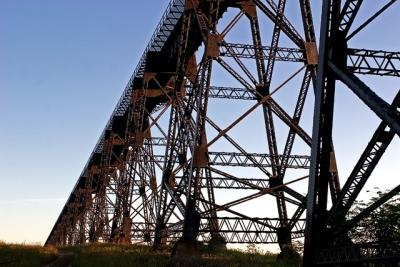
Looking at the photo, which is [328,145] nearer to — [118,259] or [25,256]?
[118,259]

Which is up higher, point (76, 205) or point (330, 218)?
point (76, 205)

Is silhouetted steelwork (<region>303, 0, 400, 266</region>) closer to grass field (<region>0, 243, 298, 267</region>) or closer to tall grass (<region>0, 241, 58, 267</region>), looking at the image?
grass field (<region>0, 243, 298, 267</region>)

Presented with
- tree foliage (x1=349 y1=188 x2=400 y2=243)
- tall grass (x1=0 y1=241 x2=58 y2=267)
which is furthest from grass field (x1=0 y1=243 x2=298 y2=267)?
tree foliage (x1=349 y1=188 x2=400 y2=243)

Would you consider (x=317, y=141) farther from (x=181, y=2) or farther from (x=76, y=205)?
(x=76, y=205)

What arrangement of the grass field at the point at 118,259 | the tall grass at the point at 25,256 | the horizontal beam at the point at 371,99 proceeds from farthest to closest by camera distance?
the tall grass at the point at 25,256 → the grass field at the point at 118,259 → the horizontal beam at the point at 371,99

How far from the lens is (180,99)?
19391 mm

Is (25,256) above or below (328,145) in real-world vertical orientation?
below

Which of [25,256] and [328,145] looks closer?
[328,145]

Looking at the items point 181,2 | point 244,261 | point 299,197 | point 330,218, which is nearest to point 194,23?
point 181,2

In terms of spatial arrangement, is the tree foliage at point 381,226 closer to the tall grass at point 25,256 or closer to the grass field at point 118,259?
the grass field at point 118,259

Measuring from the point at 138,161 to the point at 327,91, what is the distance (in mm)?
18526

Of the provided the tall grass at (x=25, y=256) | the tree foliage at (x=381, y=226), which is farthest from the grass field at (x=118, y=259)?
the tree foliage at (x=381, y=226)

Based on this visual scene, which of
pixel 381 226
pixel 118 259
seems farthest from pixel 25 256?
pixel 381 226

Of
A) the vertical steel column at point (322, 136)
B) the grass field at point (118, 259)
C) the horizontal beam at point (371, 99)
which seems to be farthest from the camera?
the grass field at point (118, 259)
